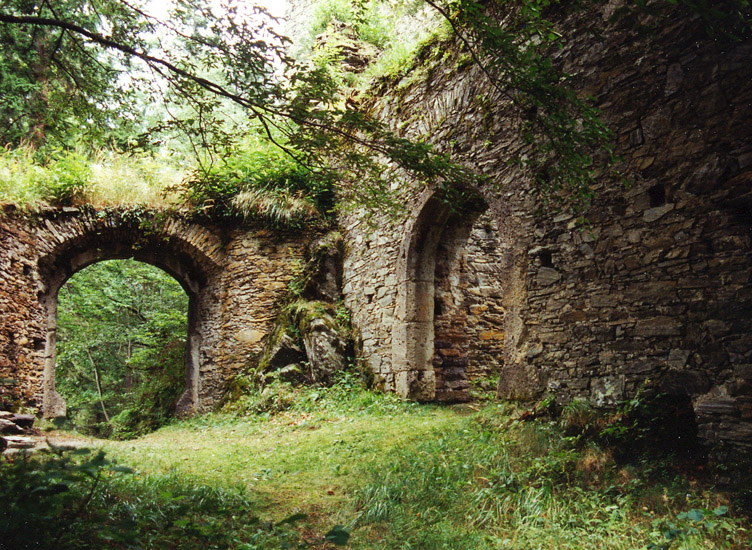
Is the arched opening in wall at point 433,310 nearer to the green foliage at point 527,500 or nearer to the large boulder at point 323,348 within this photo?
the large boulder at point 323,348

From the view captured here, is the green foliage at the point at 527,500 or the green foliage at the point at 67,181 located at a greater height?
the green foliage at the point at 67,181

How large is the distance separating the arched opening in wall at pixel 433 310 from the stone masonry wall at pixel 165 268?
325 cm

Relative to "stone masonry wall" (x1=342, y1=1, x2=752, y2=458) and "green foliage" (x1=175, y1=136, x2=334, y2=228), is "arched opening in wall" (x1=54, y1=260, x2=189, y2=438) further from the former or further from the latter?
"stone masonry wall" (x1=342, y1=1, x2=752, y2=458)

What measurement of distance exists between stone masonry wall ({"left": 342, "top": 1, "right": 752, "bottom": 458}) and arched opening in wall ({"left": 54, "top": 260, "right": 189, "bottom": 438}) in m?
8.62

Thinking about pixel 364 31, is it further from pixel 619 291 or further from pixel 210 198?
pixel 619 291

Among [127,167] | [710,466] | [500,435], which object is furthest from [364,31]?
[710,466]

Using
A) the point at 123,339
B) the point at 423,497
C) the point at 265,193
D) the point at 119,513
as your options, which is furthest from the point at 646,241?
the point at 123,339

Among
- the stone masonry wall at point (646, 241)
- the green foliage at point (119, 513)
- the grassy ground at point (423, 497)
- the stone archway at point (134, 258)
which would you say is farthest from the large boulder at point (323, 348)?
the green foliage at point (119, 513)

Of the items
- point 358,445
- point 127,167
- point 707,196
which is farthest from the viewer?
point 127,167

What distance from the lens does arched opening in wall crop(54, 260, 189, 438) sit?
12539 millimetres

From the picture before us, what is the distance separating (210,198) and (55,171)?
8.80 feet

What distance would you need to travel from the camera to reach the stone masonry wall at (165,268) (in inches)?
345

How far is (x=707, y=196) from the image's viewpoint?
4.24 metres

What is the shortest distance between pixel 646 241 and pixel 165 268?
9.27m
